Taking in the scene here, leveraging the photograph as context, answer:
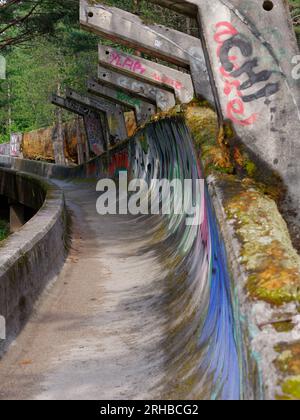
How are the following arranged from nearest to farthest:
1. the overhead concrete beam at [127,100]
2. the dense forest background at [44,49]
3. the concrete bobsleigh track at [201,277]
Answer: the concrete bobsleigh track at [201,277], the dense forest background at [44,49], the overhead concrete beam at [127,100]

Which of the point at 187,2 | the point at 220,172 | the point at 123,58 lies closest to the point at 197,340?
the point at 220,172

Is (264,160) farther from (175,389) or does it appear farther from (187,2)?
(175,389)

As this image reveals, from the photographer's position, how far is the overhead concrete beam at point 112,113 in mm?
30422

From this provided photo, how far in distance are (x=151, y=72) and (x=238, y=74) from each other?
1356 cm

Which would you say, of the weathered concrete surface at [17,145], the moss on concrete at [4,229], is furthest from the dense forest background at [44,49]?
the moss on concrete at [4,229]

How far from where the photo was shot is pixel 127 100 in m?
26.2

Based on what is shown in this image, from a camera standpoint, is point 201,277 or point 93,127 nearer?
point 201,277

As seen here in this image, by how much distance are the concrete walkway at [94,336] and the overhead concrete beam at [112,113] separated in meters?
21.1

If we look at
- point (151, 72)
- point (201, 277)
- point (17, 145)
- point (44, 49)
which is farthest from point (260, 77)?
point (44, 49)

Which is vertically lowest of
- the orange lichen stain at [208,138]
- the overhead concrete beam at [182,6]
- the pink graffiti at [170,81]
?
the orange lichen stain at [208,138]

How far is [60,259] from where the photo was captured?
870 cm

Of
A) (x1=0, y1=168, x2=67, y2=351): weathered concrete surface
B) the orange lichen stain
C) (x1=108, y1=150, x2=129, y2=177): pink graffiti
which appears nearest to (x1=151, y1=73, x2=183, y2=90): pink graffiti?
(x1=108, y1=150, x2=129, y2=177): pink graffiti

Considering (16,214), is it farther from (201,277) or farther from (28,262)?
(201,277)

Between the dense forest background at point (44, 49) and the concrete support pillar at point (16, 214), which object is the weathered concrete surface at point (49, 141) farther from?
the concrete support pillar at point (16, 214)
